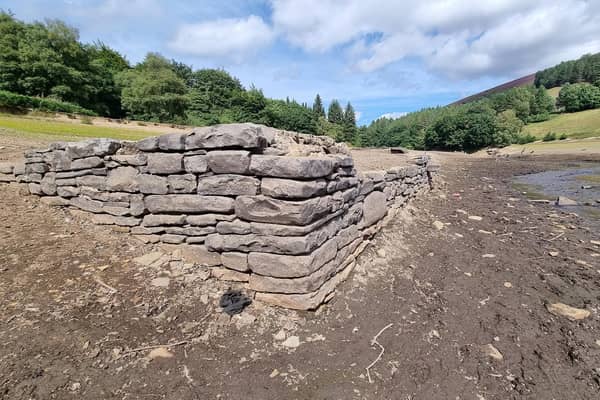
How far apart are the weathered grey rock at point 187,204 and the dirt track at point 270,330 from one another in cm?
66

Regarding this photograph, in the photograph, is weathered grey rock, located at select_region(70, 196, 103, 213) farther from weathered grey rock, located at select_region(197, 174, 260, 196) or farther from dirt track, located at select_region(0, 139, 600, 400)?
weathered grey rock, located at select_region(197, 174, 260, 196)

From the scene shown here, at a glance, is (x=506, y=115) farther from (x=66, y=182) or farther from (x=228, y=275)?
(x=66, y=182)

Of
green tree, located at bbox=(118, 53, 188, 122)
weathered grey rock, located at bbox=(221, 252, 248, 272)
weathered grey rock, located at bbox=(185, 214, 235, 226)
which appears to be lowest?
weathered grey rock, located at bbox=(221, 252, 248, 272)

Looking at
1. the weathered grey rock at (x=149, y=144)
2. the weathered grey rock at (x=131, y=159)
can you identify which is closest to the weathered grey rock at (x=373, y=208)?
the weathered grey rock at (x=149, y=144)

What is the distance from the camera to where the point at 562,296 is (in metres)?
3.85

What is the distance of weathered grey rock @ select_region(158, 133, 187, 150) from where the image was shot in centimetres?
331

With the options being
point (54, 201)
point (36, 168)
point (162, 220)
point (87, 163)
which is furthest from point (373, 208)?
point (36, 168)

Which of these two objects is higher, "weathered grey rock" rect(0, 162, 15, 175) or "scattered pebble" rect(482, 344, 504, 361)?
"weathered grey rock" rect(0, 162, 15, 175)

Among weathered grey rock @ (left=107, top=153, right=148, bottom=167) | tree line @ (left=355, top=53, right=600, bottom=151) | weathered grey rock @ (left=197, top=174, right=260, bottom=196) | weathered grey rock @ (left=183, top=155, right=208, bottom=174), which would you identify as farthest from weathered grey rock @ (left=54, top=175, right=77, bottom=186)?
tree line @ (left=355, top=53, right=600, bottom=151)

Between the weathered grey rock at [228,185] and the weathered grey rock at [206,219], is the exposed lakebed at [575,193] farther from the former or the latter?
the weathered grey rock at [206,219]

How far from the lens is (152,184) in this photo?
359 centimetres

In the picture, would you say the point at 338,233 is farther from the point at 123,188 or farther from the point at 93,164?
the point at 93,164

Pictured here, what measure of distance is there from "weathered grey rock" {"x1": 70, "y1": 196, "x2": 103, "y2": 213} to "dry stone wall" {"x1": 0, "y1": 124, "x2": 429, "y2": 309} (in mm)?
15

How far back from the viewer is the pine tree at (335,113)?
107 meters
